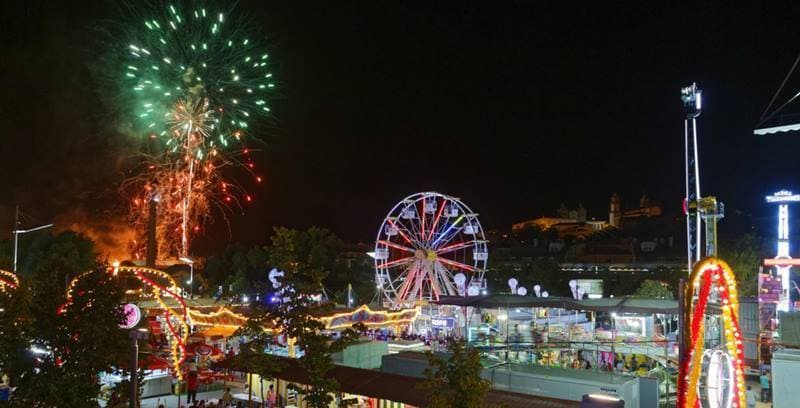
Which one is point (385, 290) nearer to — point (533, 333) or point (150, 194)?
point (533, 333)

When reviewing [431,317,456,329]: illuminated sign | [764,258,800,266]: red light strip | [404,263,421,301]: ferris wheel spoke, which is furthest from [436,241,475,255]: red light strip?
[764,258,800,266]: red light strip

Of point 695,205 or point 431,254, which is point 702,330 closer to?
point 695,205

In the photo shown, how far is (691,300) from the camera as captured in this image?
25.3 ft

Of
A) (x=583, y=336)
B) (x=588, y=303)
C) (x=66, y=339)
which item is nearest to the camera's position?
(x=66, y=339)

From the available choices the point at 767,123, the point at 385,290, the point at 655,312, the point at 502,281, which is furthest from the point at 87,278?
the point at 502,281

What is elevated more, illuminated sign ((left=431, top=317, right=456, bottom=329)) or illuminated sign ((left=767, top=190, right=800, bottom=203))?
illuminated sign ((left=767, top=190, right=800, bottom=203))

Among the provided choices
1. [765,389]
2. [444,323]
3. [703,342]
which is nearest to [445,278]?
[444,323]

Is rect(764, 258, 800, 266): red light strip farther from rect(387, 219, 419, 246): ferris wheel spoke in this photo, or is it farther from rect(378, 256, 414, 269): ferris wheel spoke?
rect(378, 256, 414, 269): ferris wheel spoke

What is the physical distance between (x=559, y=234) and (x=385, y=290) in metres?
105

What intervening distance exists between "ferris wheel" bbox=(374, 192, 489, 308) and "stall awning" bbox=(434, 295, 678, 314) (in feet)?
28.8

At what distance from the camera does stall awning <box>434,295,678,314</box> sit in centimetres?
2367

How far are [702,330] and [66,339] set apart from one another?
9.40 metres

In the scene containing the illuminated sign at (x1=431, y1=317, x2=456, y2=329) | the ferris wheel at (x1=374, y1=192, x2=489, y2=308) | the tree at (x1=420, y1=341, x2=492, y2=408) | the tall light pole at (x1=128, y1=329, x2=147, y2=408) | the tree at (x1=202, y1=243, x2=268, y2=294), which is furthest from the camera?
the tree at (x1=202, y1=243, x2=268, y2=294)

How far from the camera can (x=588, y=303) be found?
26.0m
